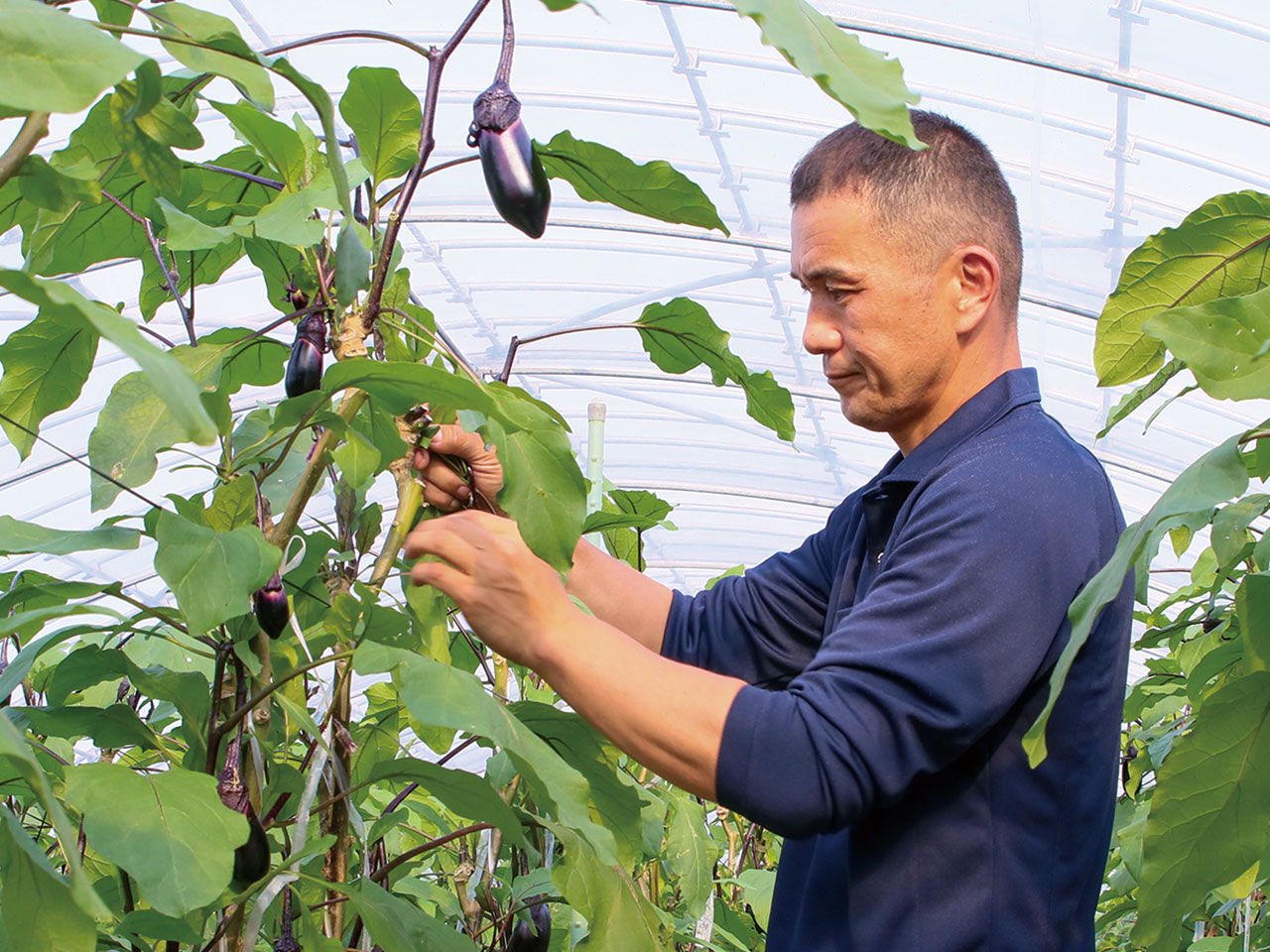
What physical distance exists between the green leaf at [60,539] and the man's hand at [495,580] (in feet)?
0.72

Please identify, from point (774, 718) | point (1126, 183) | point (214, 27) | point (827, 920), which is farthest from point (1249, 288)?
point (1126, 183)

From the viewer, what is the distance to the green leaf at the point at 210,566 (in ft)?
2.70

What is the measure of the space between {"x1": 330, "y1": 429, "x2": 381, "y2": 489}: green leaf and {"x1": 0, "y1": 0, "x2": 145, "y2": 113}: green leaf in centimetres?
45

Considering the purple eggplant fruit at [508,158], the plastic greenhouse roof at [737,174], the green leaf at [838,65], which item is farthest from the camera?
the plastic greenhouse roof at [737,174]

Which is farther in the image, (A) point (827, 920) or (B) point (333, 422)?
(A) point (827, 920)

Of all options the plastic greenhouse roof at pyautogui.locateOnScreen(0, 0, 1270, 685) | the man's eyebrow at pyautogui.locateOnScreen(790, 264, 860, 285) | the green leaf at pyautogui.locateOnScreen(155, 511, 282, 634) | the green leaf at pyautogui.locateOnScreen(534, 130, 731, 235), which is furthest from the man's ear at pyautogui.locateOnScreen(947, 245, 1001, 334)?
the plastic greenhouse roof at pyautogui.locateOnScreen(0, 0, 1270, 685)

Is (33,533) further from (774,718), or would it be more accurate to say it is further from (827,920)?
(827,920)

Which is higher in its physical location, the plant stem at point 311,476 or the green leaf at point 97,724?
the plant stem at point 311,476

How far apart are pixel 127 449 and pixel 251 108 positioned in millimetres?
262

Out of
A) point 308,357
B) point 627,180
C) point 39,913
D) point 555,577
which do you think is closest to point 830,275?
point 627,180

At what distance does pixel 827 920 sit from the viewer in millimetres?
1216

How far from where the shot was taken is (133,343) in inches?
18.7

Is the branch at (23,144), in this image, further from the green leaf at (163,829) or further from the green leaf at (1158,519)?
the green leaf at (1158,519)

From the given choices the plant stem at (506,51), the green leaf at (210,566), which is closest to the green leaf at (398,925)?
the green leaf at (210,566)
